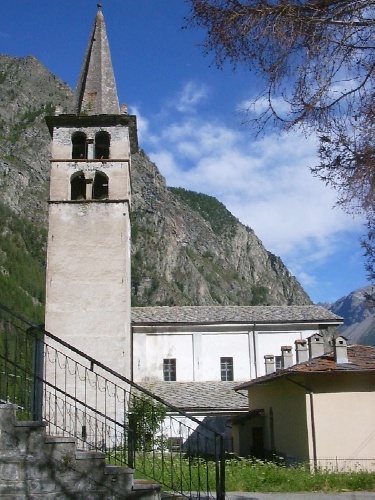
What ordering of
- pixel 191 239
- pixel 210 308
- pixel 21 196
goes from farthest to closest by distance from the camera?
pixel 191 239 → pixel 21 196 → pixel 210 308

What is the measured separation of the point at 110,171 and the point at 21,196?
82345 mm

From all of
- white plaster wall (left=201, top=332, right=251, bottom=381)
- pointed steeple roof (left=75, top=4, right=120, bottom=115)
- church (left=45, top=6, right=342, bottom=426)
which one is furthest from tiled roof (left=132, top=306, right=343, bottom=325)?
pointed steeple roof (left=75, top=4, right=120, bottom=115)

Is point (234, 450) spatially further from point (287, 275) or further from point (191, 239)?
point (287, 275)

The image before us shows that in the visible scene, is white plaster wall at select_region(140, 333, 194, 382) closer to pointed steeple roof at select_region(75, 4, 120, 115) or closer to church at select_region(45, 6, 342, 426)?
church at select_region(45, 6, 342, 426)

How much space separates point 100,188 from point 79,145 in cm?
244

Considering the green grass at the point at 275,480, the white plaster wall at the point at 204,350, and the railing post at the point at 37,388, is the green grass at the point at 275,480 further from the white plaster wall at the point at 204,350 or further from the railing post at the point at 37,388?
the white plaster wall at the point at 204,350

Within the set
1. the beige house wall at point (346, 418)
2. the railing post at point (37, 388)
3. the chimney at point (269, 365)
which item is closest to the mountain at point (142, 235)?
the railing post at point (37, 388)

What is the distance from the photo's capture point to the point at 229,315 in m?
33.5

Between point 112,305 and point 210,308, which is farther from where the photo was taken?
point 210,308

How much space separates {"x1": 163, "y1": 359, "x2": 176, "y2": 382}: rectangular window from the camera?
3175 cm

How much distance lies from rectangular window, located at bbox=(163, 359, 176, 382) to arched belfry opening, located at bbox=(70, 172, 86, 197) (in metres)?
9.96

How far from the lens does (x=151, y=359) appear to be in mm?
31875

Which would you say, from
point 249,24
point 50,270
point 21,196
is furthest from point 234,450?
point 21,196

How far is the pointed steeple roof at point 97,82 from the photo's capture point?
28.7 m
